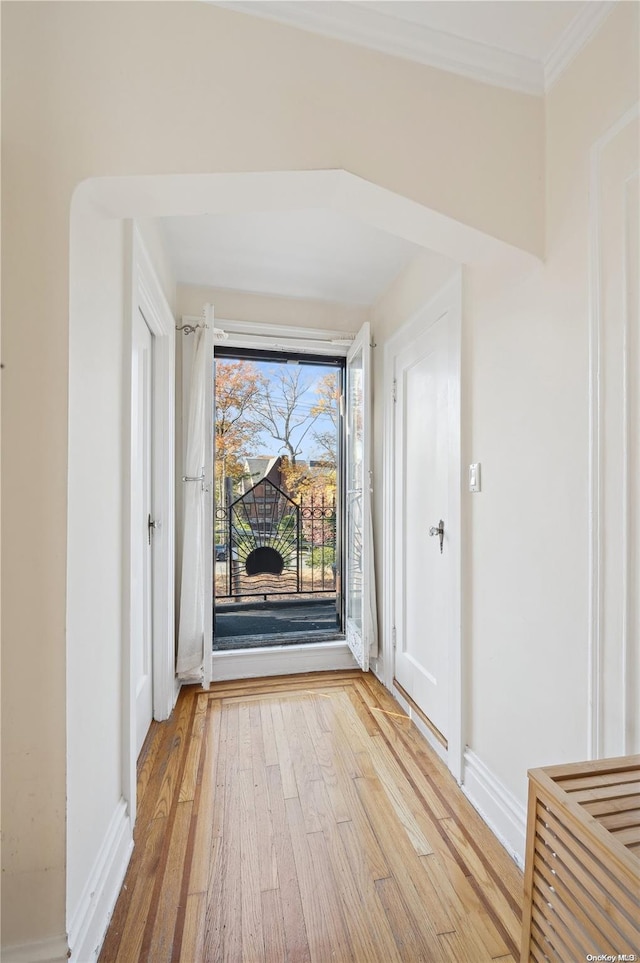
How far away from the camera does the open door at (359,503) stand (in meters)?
2.59

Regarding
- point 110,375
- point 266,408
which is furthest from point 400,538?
point 110,375

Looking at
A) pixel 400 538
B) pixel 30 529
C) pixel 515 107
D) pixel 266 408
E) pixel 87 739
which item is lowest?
pixel 87 739

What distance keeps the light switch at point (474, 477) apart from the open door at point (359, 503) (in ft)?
3.24

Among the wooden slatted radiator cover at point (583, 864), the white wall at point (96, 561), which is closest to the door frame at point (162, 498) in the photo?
the white wall at point (96, 561)

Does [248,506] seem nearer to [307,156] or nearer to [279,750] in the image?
[279,750]

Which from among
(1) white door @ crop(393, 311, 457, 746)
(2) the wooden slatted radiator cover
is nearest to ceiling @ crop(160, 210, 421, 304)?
(1) white door @ crop(393, 311, 457, 746)

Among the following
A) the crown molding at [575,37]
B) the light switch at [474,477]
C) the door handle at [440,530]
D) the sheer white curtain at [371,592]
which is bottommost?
the sheer white curtain at [371,592]

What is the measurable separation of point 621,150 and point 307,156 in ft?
Answer: 2.59

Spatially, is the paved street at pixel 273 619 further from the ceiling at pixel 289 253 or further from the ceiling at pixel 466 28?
the ceiling at pixel 466 28

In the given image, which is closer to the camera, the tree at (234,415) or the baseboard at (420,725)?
the baseboard at (420,725)

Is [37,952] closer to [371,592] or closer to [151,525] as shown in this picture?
[151,525]

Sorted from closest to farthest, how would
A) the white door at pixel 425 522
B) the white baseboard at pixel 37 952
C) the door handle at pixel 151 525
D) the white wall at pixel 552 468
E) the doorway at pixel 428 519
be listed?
the white baseboard at pixel 37 952 → the white wall at pixel 552 468 → the doorway at pixel 428 519 → the white door at pixel 425 522 → the door handle at pixel 151 525

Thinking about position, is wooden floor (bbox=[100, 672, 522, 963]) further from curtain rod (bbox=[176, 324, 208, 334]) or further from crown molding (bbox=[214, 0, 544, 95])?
crown molding (bbox=[214, 0, 544, 95])

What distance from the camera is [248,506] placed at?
123 inches
